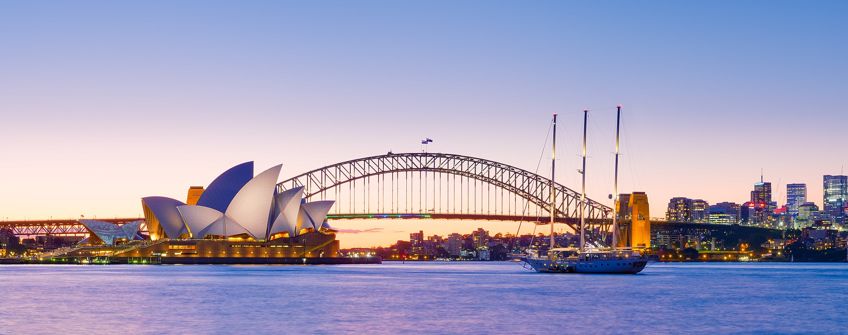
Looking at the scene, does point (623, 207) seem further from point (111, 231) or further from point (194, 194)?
point (111, 231)

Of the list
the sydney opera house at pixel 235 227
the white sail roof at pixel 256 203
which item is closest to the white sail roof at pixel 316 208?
the sydney opera house at pixel 235 227

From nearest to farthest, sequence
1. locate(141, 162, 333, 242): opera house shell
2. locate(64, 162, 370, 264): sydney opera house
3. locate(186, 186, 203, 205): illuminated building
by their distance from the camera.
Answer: locate(141, 162, 333, 242): opera house shell → locate(64, 162, 370, 264): sydney opera house → locate(186, 186, 203, 205): illuminated building

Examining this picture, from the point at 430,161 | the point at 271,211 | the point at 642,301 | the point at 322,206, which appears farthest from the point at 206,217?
the point at 642,301

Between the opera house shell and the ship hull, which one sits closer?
the ship hull

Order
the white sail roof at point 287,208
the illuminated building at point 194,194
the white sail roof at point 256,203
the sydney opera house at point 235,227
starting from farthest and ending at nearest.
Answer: the illuminated building at point 194,194, the white sail roof at point 287,208, the sydney opera house at point 235,227, the white sail roof at point 256,203

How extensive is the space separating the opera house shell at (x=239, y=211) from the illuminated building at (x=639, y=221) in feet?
115

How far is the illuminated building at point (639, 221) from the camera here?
139625 mm

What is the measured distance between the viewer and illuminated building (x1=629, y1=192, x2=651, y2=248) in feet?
458

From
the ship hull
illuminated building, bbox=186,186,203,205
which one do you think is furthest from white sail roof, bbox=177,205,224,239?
the ship hull

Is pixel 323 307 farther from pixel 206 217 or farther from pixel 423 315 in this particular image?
pixel 206 217

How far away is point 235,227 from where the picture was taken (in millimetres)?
123812

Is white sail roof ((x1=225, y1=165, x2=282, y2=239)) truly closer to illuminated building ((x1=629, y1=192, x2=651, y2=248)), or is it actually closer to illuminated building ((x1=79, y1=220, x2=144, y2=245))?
illuminated building ((x1=79, y1=220, x2=144, y2=245))

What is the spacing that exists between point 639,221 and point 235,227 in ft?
152

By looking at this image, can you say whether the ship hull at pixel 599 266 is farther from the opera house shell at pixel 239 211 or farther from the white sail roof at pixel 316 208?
the white sail roof at pixel 316 208
